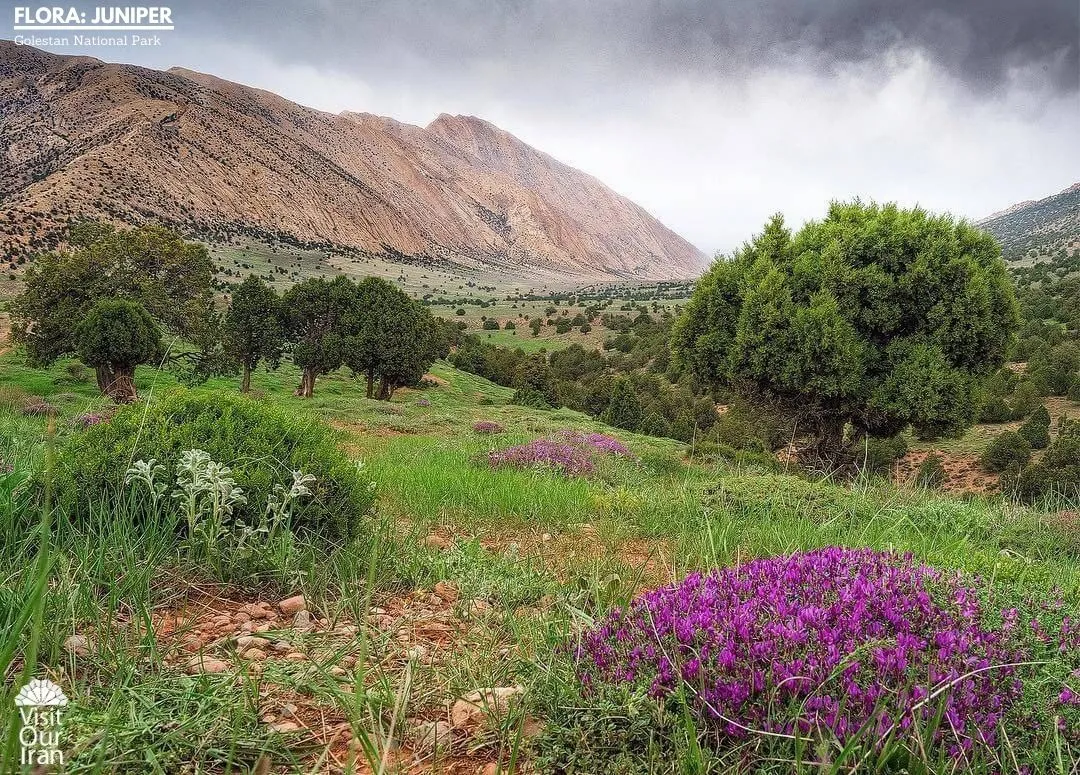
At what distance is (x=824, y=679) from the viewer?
4.79 ft

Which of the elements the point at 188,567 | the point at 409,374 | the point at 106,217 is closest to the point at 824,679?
the point at 188,567

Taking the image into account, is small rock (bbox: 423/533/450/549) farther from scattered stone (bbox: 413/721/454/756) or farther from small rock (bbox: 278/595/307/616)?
scattered stone (bbox: 413/721/454/756)

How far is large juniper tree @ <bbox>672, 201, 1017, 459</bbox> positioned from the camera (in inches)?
552

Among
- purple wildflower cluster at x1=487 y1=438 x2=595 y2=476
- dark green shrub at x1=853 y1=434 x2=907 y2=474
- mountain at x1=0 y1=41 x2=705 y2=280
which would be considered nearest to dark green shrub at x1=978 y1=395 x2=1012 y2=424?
dark green shrub at x1=853 y1=434 x2=907 y2=474

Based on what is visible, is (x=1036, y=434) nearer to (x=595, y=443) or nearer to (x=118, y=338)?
(x=595, y=443)

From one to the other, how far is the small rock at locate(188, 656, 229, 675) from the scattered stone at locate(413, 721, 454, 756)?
2.35ft

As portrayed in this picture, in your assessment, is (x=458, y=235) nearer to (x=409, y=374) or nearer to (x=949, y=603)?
(x=409, y=374)

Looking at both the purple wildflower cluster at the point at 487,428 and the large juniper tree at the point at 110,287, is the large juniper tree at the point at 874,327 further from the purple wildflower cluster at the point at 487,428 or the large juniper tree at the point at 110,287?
the large juniper tree at the point at 110,287

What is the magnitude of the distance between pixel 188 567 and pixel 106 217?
9119 cm

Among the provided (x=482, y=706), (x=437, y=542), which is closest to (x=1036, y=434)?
(x=437, y=542)

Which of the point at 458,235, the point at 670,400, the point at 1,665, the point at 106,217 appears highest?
the point at 458,235

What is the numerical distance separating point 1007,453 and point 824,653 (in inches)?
943

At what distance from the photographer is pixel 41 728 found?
1.30 meters

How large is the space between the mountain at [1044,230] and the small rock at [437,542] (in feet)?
193
